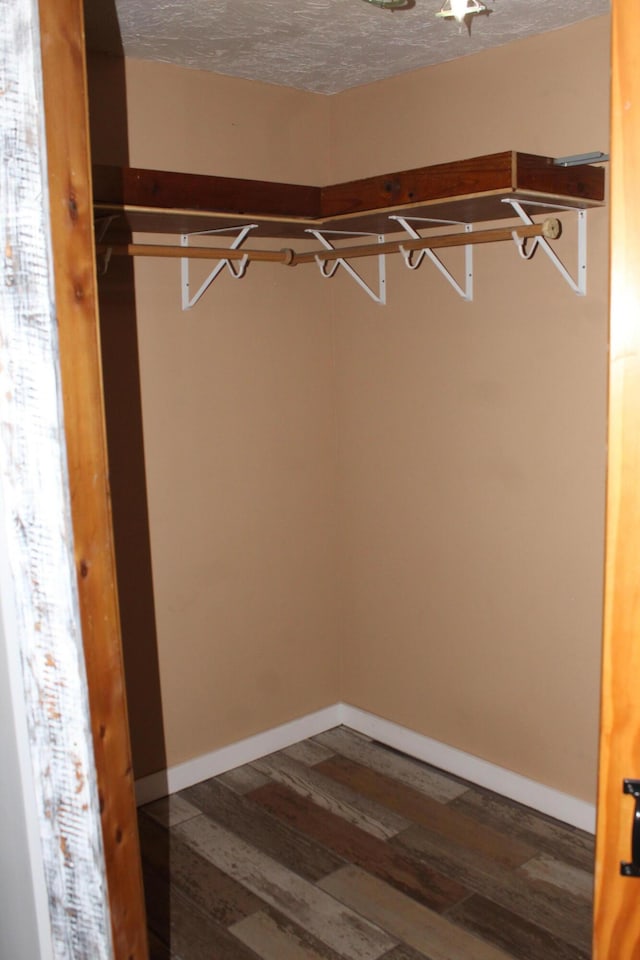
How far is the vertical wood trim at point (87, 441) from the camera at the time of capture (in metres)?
1.29

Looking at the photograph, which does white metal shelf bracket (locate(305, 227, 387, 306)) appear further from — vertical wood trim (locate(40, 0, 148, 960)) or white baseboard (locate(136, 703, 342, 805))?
vertical wood trim (locate(40, 0, 148, 960))

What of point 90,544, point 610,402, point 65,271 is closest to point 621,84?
point 610,402

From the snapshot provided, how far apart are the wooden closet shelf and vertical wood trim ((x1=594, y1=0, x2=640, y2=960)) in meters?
1.21

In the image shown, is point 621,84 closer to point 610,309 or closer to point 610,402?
point 610,309

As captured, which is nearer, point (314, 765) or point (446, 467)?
point (446, 467)

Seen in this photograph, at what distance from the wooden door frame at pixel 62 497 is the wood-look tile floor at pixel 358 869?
44.4 inches

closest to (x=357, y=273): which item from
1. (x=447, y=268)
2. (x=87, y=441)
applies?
(x=447, y=268)

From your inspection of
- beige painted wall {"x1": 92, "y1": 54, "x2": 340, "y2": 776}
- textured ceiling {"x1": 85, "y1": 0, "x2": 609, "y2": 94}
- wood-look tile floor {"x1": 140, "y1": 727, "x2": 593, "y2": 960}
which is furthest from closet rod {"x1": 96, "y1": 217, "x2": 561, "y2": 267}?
wood-look tile floor {"x1": 140, "y1": 727, "x2": 593, "y2": 960}

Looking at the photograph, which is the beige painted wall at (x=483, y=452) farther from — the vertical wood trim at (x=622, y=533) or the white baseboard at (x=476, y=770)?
the vertical wood trim at (x=622, y=533)

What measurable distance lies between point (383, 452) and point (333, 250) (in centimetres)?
75

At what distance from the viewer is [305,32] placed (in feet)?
8.43

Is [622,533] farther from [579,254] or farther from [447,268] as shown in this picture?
[447,268]

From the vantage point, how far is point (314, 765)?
3.37 m

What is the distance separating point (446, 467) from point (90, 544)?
196 cm
